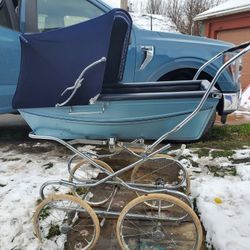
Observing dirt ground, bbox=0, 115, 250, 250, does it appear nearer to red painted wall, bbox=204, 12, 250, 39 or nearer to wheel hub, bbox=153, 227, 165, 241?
wheel hub, bbox=153, 227, 165, 241

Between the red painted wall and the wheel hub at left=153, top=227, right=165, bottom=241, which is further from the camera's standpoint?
the red painted wall

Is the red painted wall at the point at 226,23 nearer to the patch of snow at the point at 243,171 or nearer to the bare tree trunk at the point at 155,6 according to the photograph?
the patch of snow at the point at 243,171

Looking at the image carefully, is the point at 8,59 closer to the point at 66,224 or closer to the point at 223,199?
the point at 66,224

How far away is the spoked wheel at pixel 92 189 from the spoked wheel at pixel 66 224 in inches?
7.9

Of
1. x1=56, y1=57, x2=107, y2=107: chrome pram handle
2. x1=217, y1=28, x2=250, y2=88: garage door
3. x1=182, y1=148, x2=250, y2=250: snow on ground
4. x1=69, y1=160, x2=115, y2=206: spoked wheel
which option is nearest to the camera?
Answer: x1=56, y1=57, x2=107, y2=107: chrome pram handle

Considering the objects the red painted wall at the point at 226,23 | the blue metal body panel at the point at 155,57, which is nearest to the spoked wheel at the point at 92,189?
the blue metal body panel at the point at 155,57

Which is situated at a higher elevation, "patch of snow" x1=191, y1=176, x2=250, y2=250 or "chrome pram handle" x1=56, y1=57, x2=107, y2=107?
"chrome pram handle" x1=56, y1=57, x2=107, y2=107

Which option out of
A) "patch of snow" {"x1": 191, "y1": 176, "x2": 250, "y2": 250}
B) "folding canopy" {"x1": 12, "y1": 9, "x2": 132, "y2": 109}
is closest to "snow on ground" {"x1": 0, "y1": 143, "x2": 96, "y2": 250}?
"folding canopy" {"x1": 12, "y1": 9, "x2": 132, "y2": 109}

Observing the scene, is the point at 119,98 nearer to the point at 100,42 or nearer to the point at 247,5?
the point at 100,42

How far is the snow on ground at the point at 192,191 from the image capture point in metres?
2.49

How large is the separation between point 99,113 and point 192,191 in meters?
1.34

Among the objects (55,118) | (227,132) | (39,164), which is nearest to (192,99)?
(55,118)

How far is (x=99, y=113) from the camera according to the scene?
92.7 inches

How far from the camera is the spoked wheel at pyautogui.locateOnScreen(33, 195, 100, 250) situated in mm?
2361
